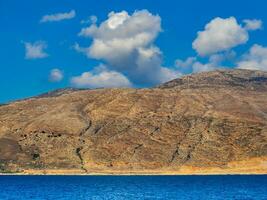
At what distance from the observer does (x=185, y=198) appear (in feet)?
380

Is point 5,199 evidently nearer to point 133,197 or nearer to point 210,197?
point 133,197

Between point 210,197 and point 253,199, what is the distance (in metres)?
9.42

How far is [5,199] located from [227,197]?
1613 inches

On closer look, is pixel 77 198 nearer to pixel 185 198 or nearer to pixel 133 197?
pixel 133 197

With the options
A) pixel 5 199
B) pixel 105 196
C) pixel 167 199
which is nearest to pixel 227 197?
pixel 167 199

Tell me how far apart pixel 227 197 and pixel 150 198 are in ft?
49.2

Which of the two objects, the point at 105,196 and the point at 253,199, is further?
the point at 105,196

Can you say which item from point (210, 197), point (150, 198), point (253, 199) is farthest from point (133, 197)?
point (253, 199)

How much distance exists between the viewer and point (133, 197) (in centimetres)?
11681

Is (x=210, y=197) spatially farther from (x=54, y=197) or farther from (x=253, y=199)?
(x=54, y=197)

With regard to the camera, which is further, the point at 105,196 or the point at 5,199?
the point at 105,196

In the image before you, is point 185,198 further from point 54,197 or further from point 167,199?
point 54,197

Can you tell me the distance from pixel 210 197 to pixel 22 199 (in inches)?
1370

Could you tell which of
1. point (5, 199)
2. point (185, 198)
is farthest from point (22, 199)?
point (185, 198)
